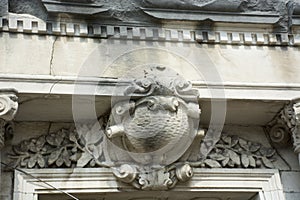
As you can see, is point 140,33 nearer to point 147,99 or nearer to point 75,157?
point 147,99

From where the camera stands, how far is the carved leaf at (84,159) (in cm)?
398

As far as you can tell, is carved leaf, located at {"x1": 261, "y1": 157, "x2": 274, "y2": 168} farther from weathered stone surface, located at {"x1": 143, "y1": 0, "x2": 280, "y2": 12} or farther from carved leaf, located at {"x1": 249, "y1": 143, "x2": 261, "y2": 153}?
weathered stone surface, located at {"x1": 143, "y1": 0, "x2": 280, "y2": 12}

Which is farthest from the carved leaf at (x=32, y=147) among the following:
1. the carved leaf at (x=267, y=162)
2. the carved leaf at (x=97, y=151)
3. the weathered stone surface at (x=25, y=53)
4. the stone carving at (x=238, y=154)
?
the carved leaf at (x=267, y=162)

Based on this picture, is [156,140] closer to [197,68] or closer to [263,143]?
[197,68]

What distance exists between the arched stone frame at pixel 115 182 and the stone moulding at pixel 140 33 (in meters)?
0.91

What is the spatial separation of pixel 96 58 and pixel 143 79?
34cm

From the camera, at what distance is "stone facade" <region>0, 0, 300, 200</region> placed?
3.89 metres

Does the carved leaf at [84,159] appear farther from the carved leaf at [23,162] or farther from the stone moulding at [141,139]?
the carved leaf at [23,162]

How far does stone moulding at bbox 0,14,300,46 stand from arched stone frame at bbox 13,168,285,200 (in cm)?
91

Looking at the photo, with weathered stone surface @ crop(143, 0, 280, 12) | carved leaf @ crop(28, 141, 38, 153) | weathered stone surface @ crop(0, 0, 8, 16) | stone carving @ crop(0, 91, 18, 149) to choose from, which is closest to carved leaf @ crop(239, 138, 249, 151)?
weathered stone surface @ crop(143, 0, 280, 12)

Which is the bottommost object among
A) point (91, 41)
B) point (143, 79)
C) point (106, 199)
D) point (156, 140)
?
point (106, 199)

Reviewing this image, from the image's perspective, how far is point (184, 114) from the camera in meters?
3.96

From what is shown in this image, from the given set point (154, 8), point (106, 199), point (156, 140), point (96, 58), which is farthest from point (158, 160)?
point (154, 8)

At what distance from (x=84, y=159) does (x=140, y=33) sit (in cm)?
94
